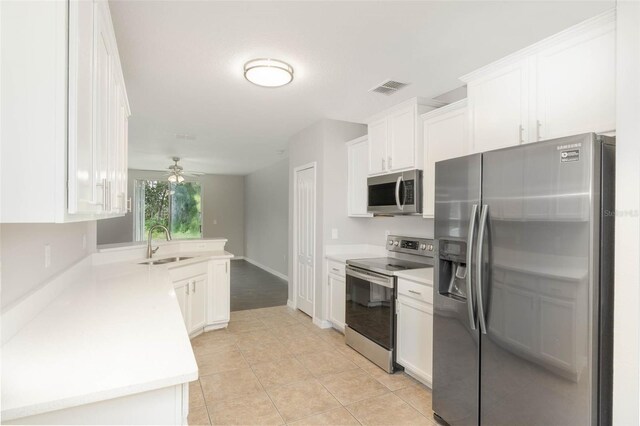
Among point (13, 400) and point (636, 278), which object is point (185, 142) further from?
point (636, 278)

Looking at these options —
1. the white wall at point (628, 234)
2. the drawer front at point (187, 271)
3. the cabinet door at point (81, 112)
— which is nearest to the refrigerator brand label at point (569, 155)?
the white wall at point (628, 234)

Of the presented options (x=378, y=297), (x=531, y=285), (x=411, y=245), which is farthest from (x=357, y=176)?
(x=531, y=285)

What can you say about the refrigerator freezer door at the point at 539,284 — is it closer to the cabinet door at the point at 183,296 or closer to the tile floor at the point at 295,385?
the tile floor at the point at 295,385

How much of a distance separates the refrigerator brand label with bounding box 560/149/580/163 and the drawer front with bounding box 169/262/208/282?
A: 308cm

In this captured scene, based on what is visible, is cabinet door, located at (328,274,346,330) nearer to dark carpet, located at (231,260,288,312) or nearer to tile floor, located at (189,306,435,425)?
tile floor, located at (189,306,435,425)

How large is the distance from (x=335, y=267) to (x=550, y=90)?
266cm

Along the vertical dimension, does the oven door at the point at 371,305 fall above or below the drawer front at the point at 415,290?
below

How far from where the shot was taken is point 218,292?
13.2 ft

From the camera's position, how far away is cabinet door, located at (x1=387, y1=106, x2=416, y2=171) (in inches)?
122

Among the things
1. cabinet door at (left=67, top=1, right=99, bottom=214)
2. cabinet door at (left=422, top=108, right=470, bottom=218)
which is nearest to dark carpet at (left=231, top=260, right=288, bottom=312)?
cabinet door at (left=422, top=108, right=470, bottom=218)

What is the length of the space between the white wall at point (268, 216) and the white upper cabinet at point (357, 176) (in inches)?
127

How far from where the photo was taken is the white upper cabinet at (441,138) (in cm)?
264

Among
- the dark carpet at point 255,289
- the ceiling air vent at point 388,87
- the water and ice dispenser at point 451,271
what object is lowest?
the dark carpet at point 255,289

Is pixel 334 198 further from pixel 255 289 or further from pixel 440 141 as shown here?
pixel 255 289
